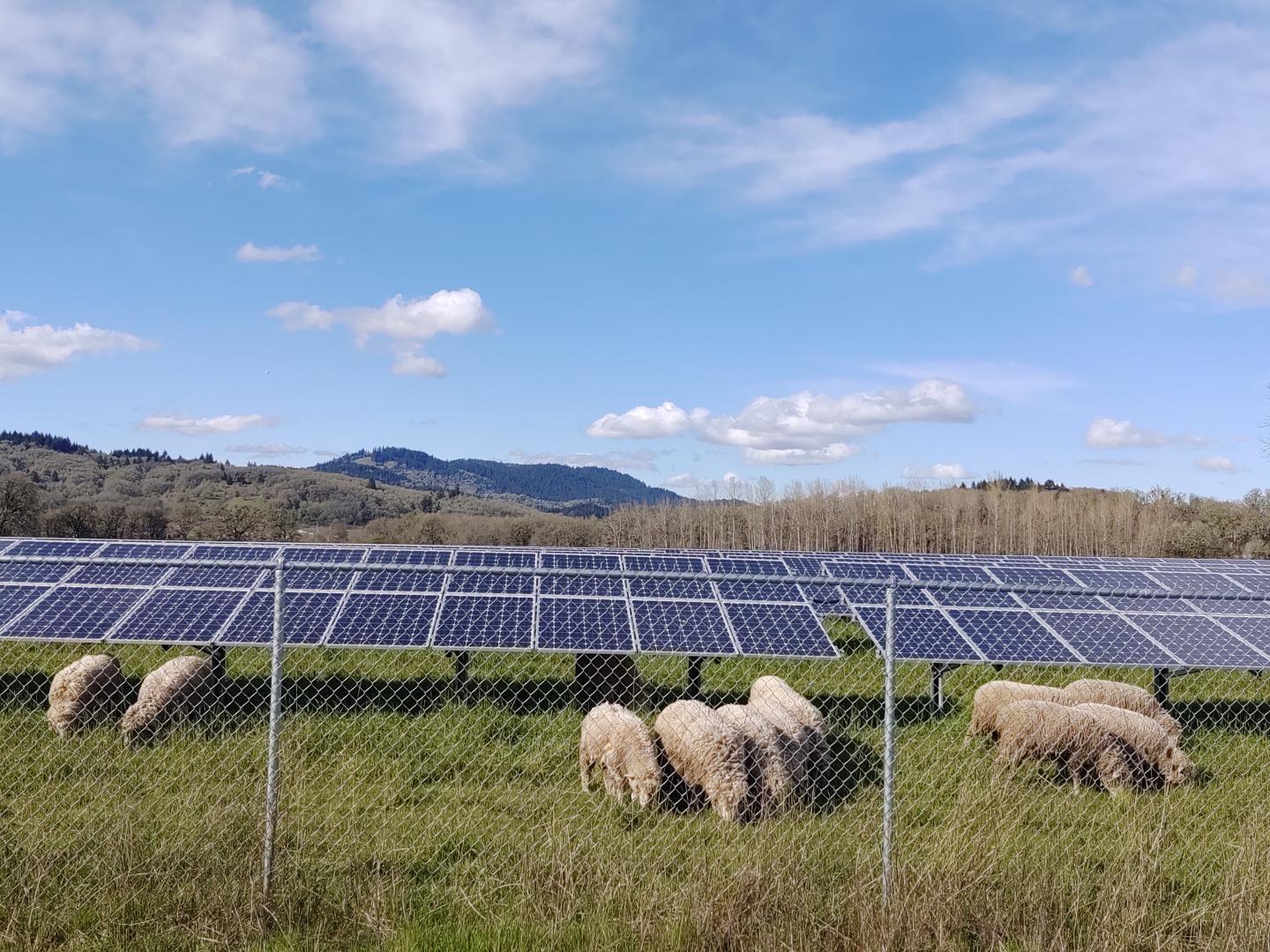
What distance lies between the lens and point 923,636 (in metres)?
12.6

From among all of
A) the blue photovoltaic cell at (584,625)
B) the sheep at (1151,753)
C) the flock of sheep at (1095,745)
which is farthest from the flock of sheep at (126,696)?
the sheep at (1151,753)

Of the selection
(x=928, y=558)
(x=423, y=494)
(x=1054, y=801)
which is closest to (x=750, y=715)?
(x=1054, y=801)

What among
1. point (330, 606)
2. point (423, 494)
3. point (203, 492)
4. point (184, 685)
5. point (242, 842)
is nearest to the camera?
point (242, 842)

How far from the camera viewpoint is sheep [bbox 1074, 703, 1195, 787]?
9.48 m

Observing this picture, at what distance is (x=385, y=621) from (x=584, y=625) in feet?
8.77

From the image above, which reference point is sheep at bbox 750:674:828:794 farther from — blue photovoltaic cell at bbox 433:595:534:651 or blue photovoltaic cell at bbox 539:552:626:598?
blue photovoltaic cell at bbox 433:595:534:651

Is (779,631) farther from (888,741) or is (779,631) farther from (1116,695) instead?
(888,741)

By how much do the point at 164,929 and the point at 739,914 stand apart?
10.5ft

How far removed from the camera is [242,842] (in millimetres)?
5766

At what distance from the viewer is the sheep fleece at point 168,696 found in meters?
10.3

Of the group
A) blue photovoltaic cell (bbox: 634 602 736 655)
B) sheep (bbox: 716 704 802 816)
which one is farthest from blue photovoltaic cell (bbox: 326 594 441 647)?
sheep (bbox: 716 704 802 816)

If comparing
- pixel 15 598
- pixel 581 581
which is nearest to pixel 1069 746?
pixel 581 581

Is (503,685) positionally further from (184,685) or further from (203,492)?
(203,492)

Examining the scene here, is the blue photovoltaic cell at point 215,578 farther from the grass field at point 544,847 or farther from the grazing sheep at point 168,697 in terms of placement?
the grazing sheep at point 168,697
